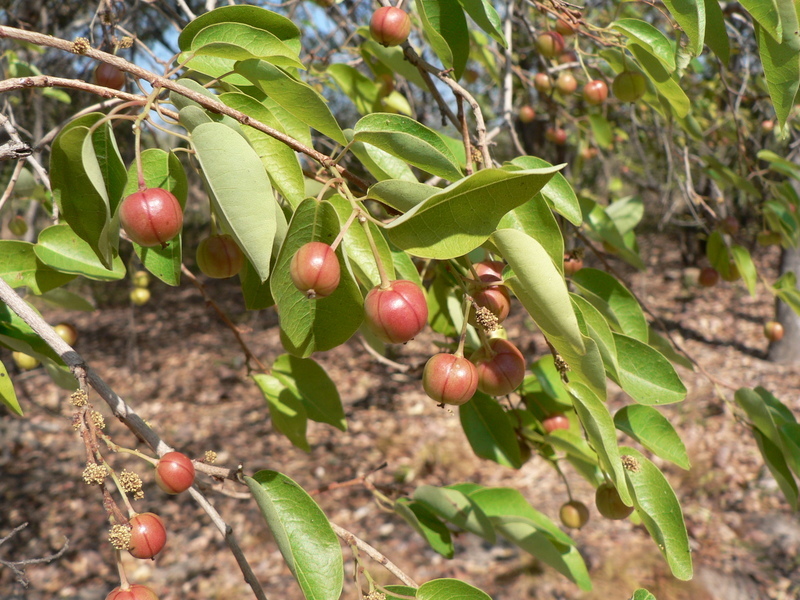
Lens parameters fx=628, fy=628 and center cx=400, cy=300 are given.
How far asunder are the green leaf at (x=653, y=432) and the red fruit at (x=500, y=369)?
0.39 m

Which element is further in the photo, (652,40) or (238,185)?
(652,40)

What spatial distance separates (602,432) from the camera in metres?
0.99

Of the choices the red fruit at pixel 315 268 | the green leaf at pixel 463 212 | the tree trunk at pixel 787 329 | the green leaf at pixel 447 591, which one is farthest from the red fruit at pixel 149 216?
the tree trunk at pixel 787 329

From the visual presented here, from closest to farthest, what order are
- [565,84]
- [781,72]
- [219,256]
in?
[781,72], [219,256], [565,84]

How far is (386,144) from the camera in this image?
0.93m

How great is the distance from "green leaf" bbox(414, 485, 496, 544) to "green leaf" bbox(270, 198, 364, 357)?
0.64 metres

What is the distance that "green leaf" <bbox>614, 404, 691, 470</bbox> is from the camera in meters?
1.29

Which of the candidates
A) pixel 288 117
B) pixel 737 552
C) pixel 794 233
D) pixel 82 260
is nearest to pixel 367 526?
pixel 737 552

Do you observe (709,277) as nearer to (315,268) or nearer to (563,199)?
(563,199)

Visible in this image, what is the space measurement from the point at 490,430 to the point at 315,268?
87cm

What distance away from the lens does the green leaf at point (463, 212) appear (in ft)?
2.35

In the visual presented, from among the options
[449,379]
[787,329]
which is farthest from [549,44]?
[787,329]

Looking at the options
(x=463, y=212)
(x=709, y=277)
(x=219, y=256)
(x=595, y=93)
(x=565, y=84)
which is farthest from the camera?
(x=709, y=277)

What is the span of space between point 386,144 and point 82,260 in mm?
774
